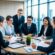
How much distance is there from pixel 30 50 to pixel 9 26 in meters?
1.85

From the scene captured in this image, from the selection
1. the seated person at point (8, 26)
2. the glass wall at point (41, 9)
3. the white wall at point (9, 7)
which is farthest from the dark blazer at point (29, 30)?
the white wall at point (9, 7)

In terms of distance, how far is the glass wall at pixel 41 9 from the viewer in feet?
20.4

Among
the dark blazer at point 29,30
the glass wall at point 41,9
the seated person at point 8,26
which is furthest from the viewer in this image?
the glass wall at point 41,9

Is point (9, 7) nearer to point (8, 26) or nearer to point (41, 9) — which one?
point (41, 9)

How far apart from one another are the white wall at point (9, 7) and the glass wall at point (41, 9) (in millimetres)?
858

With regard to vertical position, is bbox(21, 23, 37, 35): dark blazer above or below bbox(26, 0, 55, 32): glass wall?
below

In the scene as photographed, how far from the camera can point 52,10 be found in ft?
20.3

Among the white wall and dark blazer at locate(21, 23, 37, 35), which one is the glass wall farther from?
dark blazer at locate(21, 23, 37, 35)

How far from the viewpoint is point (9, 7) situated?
10086 millimetres

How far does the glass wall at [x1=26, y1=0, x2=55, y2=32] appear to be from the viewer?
623 centimetres

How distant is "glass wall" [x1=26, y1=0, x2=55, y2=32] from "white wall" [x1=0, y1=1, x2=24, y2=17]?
0.86 meters

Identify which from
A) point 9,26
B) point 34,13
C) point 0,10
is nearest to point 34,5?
point 34,13

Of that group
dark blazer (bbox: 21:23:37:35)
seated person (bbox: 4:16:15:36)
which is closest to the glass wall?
dark blazer (bbox: 21:23:37:35)

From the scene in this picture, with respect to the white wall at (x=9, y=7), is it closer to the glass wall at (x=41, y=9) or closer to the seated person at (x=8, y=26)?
the glass wall at (x=41, y=9)
